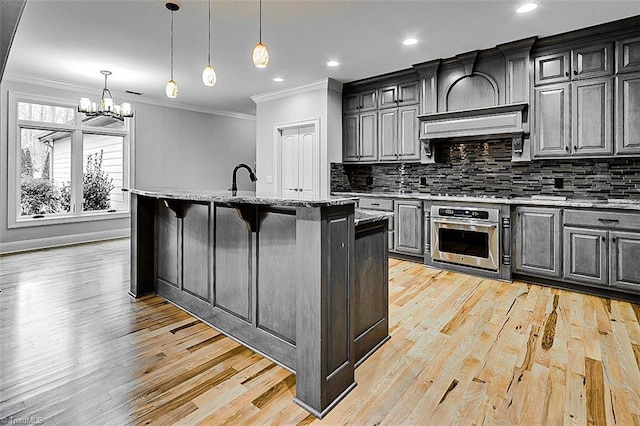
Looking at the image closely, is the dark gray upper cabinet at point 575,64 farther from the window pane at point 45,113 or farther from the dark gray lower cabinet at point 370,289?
the window pane at point 45,113

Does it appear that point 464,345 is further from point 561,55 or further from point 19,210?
point 19,210

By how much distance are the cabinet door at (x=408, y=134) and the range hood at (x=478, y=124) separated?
16cm

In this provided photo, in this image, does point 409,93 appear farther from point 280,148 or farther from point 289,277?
point 289,277

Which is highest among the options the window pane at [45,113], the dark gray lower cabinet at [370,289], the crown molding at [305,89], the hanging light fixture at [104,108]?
the crown molding at [305,89]

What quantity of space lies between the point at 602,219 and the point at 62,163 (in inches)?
304

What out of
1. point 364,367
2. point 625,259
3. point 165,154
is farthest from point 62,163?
point 625,259

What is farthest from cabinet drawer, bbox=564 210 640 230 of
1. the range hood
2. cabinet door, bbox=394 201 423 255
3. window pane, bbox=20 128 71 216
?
window pane, bbox=20 128 71 216

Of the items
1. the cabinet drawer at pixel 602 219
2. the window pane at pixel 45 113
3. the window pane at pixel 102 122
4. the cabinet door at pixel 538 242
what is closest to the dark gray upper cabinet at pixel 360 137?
the cabinet door at pixel 538 242

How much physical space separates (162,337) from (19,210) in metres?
4.83

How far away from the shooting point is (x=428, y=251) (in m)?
4.61

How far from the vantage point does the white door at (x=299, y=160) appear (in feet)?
19.1

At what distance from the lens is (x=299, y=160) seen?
605cm

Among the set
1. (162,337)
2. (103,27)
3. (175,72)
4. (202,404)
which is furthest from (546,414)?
(175,72)

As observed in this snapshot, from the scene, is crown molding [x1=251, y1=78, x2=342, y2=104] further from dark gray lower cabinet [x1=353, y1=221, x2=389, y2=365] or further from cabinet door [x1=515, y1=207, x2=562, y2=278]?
dark gray lower cabinet [x1=353, y1=221, x2=389, y2=365]
